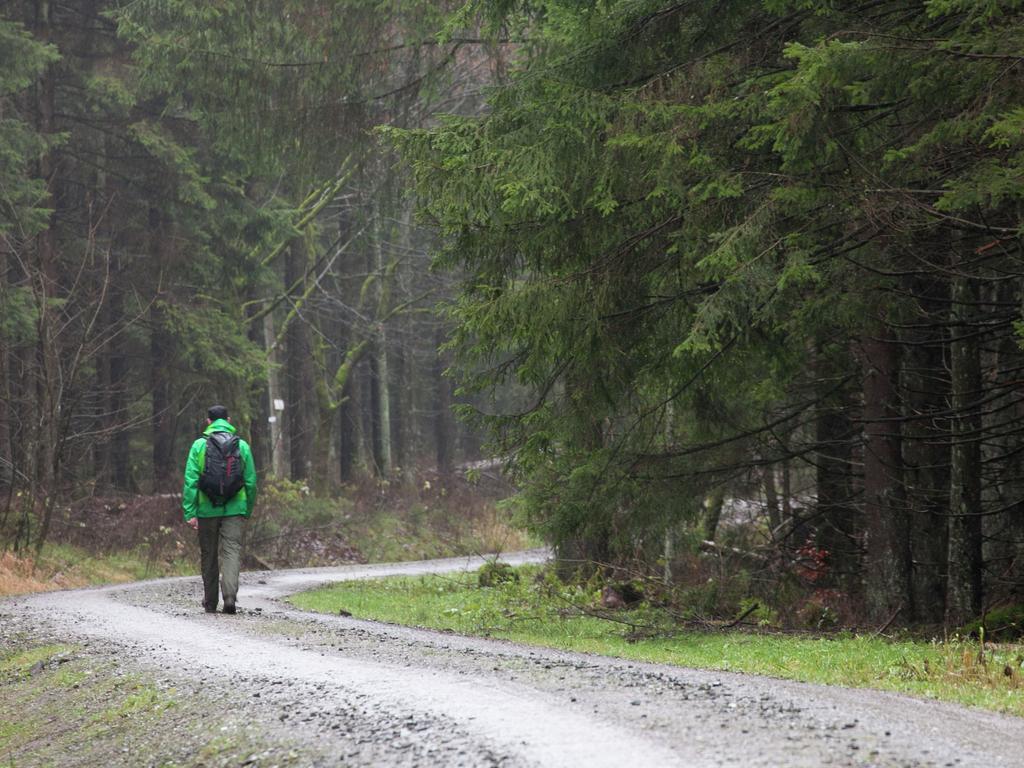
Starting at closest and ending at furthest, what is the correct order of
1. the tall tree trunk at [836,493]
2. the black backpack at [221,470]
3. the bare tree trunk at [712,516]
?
the black backpack at [221,470] < the tall tree trunk at [836,493] < the bare tree trunk at [712,516]

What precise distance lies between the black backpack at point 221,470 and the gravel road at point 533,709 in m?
2.68

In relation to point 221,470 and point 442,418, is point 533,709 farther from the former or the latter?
point 442,418

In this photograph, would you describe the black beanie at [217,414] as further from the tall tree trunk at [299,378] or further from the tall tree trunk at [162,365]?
the tall tree trunk at [299,378]

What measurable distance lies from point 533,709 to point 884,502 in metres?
7.77

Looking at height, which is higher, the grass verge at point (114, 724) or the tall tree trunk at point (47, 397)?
the tall tree trunk at point (47, 397)

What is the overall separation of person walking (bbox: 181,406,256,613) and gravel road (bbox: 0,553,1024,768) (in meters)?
2.48

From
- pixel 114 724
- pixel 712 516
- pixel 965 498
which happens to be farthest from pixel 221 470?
pixel 712 516

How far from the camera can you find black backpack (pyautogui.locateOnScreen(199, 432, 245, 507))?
13.6m

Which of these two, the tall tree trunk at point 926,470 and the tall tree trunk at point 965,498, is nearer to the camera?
the tall tree trunk at point 965,498

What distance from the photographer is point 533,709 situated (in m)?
6.41

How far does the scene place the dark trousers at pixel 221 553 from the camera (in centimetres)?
1362

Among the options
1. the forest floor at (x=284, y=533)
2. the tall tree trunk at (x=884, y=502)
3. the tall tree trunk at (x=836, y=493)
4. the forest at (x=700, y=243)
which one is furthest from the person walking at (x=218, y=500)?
the tall tree trunk at (x=836, y=493)

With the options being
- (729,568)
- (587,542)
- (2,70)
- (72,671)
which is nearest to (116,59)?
(2,70)

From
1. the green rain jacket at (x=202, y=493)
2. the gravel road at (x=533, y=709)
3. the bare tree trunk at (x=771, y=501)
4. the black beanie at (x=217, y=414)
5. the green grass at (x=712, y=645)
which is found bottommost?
the green grass at (x=712, y=645)
